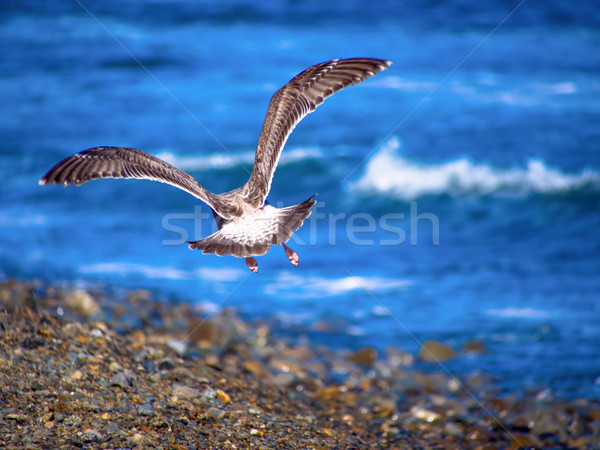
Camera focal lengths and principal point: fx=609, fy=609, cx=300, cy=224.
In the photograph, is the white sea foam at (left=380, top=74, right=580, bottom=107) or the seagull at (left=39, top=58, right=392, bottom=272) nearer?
the seagull at (left=39, top=58, right=392, bottom=272)

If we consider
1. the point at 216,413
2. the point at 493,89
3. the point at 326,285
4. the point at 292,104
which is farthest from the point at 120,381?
the point at 493,89

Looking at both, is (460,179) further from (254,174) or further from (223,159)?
(254,174)

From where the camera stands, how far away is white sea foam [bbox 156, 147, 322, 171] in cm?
1434

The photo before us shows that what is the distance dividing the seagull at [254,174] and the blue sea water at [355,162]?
2.87 metres

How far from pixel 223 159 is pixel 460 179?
18.1ft

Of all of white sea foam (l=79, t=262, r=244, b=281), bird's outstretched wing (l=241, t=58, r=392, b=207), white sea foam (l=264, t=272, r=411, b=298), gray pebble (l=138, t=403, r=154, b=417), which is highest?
bird's outstretched wing (l=241, t=58, r=392, b=207)

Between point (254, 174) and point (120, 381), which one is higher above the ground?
point (254, 174)

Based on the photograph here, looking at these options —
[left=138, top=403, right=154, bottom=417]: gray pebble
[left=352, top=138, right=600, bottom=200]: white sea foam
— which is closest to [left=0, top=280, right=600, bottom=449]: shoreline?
[left=138, top=403, right=154, bottom=417]: gray pebble

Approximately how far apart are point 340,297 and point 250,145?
21.1 feet

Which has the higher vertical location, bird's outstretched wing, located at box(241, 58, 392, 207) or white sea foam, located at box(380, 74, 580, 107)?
white sea foam, located at box(380, 74, 580, 107)

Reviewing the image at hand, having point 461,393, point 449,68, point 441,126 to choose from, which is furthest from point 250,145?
point 461,393

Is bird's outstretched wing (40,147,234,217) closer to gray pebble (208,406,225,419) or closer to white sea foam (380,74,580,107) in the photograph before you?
gray pebble (208,406,225,419)

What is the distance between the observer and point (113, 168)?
5191 millimetres

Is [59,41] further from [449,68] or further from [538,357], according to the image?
[538,357]
